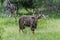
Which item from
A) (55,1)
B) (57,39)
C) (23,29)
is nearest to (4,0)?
(55,1)

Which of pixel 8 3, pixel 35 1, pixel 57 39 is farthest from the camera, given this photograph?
pixel 35 1

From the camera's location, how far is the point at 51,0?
90.3 feet

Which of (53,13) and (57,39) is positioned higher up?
(57,39)

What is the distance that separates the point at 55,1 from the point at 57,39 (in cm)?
1457

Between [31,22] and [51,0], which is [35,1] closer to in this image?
[51,0]

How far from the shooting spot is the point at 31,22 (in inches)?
591

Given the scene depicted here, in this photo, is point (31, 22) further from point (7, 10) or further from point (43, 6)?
point (43, 6)

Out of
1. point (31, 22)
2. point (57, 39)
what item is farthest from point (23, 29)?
point (57, 39)

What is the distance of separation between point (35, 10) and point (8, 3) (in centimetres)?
366

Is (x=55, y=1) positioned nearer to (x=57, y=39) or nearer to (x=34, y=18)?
(x=34, y=18)

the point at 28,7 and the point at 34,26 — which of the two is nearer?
the point at 34,26

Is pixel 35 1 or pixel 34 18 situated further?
pixel 35 1

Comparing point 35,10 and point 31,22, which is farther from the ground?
point 31,22

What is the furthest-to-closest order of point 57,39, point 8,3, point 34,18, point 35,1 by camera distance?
point 35,1 → point 8,3 → point 34,18 → point 57,39
